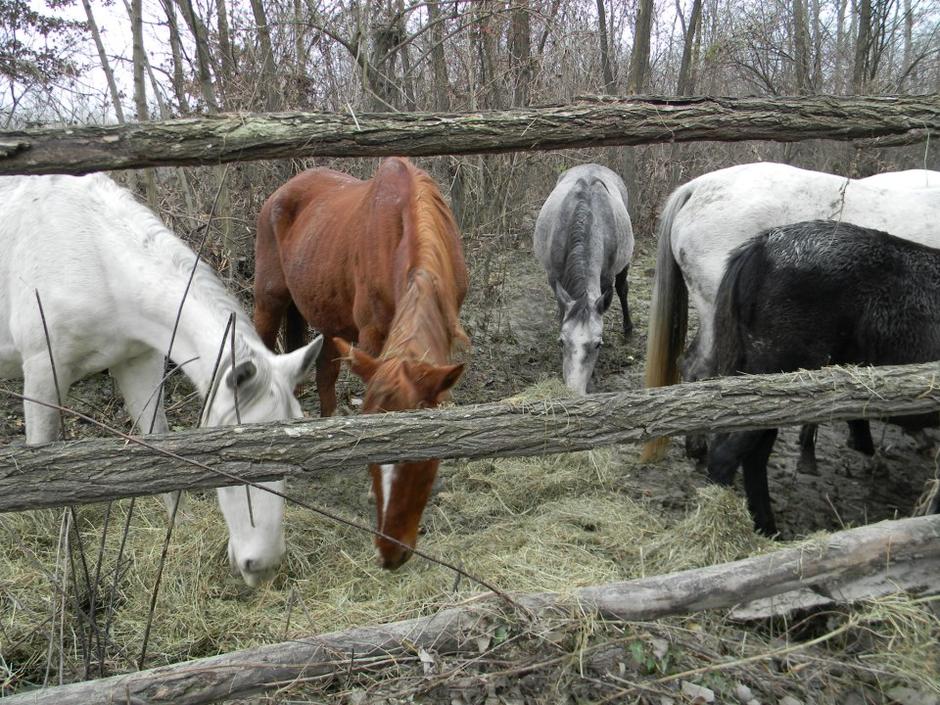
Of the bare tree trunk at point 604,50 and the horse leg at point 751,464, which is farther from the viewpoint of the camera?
the bare tree trunk at point 604,50

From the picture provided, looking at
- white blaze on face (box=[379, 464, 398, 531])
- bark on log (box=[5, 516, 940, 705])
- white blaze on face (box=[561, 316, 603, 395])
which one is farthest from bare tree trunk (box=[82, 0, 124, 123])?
bark on log (box=[5, 516, 940, 705])

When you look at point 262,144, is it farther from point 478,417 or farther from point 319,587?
point 319,587

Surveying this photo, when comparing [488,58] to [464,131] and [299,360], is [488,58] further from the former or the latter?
[299,360]

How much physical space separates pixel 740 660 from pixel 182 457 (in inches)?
74.2

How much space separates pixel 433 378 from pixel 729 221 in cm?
309

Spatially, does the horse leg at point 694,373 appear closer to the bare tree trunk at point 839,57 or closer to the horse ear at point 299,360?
the horse ear at point 299,360

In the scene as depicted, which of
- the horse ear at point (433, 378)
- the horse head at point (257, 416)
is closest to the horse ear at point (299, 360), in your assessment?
the horse head at point (257, 416)

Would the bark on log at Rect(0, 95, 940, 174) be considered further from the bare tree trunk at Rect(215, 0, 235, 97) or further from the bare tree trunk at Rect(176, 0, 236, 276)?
the bare tree trunk at Rect(215, 0, 235, 97)

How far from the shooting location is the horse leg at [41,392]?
128 inches

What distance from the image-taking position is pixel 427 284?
3.07 metres

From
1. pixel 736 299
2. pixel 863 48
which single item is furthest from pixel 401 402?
pixel 863 48

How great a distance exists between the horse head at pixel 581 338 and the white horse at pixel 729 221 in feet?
2.28

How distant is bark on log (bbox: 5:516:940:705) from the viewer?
1961 mm

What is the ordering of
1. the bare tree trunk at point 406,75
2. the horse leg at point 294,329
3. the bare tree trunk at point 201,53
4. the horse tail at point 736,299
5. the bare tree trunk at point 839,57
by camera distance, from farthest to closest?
the bare tree trunk at point 839,57 → the bare tree trunk at point 406,75 → the bare tree trunk at point 201,53 → the horse leg at point 294,329 → the horse tail at point 736,299
